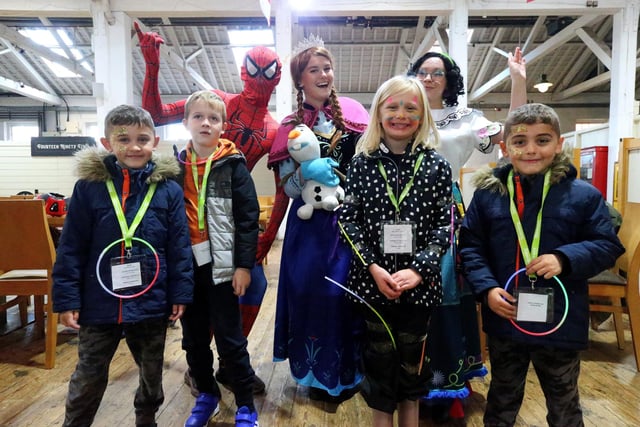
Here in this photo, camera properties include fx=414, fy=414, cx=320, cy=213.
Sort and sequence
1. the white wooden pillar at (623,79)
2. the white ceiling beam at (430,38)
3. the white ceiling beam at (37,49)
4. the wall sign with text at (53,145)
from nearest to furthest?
the white wooden pillar at (623,79)
the white ceiling beam at (430,38)
the white ceiling beam at (37,49)
the wall sign with text at (53,145)

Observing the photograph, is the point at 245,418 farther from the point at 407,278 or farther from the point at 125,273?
the point at 407,278

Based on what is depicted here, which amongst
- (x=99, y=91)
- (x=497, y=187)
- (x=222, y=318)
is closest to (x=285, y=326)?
(x=222, y=318)

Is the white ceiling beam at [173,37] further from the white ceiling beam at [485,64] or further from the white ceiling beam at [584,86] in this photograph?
the white ceiling beam at [584,86]

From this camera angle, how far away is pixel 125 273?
1280 mm

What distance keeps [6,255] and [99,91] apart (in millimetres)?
3417

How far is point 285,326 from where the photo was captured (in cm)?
182

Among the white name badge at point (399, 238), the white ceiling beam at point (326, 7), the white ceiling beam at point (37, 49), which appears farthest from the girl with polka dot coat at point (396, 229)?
the white ceiling beam at point (37, 49)

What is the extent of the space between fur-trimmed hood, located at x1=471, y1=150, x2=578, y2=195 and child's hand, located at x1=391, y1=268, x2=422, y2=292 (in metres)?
0.38

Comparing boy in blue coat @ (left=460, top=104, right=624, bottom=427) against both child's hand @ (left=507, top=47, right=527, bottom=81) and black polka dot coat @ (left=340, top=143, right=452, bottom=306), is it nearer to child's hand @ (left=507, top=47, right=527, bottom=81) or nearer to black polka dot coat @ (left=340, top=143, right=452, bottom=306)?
black polka dot coat @ (left=340, top=143, right=452, bottom=306)

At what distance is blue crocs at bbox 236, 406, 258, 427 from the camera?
1522mm

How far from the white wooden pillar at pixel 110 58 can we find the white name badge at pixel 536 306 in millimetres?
5188

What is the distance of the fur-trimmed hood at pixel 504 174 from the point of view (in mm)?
1228

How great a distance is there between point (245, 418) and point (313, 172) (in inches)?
37.7

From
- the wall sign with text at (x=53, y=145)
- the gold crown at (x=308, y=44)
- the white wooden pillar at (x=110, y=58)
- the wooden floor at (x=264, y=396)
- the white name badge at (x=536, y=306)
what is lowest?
the wooden floor at (x=264, y=396)
